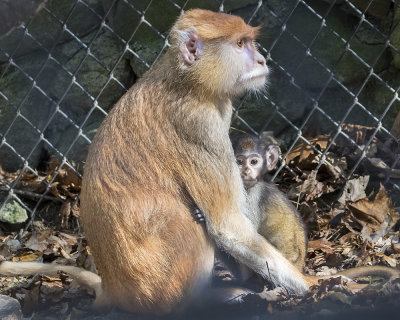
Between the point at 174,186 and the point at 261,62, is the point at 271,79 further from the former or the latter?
the point at 174,186

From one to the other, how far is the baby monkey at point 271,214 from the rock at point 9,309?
1.81 metres

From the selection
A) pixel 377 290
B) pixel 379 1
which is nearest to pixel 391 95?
pixel 379 1

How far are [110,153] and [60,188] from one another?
2280 millimetres

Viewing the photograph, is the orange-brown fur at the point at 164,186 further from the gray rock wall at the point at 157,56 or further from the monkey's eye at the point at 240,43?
the gray rock wall at the point at 157,56

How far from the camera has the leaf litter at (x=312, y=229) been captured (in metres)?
4.62

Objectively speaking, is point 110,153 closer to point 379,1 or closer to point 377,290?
point 377,290

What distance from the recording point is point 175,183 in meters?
4.41

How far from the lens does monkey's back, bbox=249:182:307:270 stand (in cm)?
511

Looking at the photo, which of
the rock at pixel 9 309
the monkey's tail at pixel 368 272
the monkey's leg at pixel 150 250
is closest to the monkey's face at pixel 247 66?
the monkey's leg at pixel 150 250

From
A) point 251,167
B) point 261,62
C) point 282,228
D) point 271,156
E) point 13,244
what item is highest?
point 261,62

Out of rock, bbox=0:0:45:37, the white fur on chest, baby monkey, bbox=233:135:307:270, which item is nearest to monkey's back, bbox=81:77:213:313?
the white fur on chest

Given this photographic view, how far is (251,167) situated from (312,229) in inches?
41.7

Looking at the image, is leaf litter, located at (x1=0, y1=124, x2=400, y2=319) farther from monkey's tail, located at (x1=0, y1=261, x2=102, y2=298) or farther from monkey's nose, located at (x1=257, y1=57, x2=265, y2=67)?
monkey's nose, located at (x1=257, y1=57, x2=265, y2=67)

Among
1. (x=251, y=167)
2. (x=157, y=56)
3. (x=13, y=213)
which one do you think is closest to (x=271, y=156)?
(x=251, y=167)
